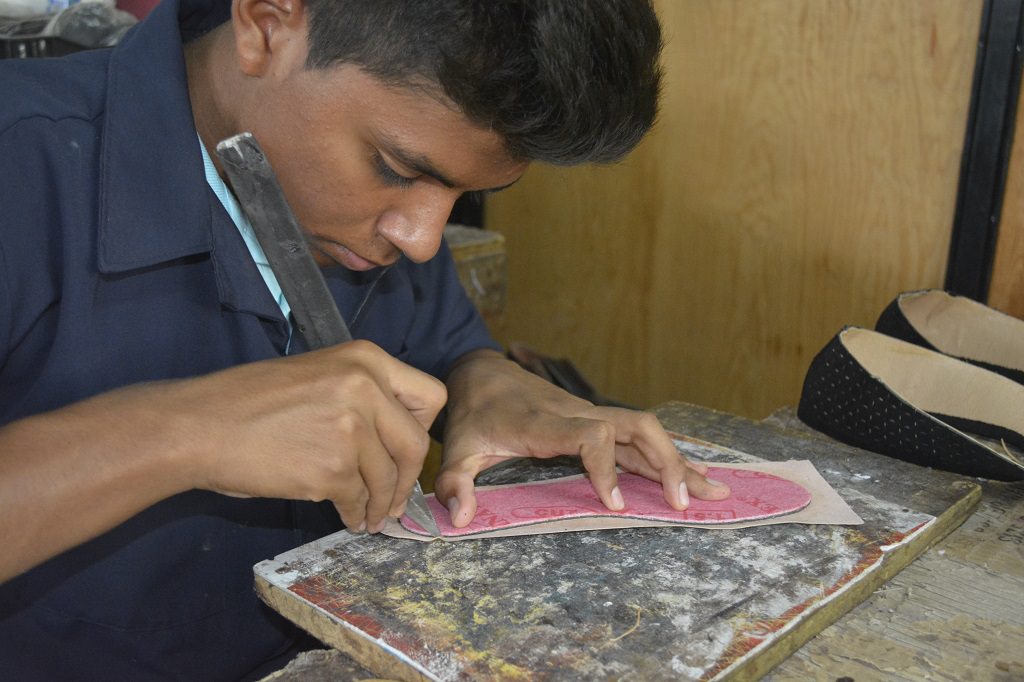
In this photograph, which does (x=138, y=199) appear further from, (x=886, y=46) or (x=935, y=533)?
(x=886, y=46)

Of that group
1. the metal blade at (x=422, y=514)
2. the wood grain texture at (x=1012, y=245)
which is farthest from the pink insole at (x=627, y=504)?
the wood grain texture at (x=1012, y=245)

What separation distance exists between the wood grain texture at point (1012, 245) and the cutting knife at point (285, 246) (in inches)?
51.3

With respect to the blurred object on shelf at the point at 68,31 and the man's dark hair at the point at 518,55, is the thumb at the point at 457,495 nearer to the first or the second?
the man's dark hair at the point at 518,55

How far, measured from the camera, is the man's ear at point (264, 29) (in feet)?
3.11

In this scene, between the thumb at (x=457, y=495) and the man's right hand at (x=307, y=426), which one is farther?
the thumb at (x=457, y=495)

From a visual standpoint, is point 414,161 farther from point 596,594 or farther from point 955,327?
point 955,327

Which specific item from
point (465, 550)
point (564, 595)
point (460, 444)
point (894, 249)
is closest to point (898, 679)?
point (564, 595)

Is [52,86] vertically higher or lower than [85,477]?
higher

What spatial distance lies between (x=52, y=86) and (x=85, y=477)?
1.54 ft

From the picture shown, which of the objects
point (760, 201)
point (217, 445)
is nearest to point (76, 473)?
point (217, 445)

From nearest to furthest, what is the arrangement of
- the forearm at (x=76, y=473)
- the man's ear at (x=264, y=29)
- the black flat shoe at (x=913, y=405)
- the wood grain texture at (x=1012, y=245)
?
the forearm at (x=76, y=473) → the man's ear at (x=264, y=29) → the black flat shoe at (x=913, y=405) → the wood grain texture at (x=1012, y=245)

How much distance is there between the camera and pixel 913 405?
1.29m

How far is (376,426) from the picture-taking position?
0.92m

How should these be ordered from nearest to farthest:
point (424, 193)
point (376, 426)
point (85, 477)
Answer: point (85, 477) → point (376, 426) → point (424, 193)
